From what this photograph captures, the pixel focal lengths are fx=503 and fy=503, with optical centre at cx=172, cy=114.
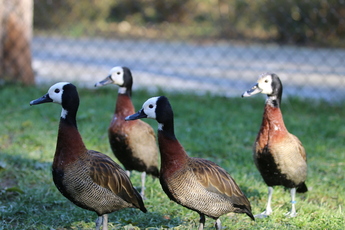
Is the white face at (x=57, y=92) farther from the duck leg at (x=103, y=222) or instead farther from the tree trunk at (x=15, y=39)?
the tree trunk at (x=15, y=39)

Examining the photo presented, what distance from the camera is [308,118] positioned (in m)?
6.93

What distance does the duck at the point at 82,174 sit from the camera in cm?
341

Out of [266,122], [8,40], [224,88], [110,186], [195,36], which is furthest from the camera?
[195,36]

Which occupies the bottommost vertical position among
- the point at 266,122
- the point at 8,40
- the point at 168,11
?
the point at 266,122

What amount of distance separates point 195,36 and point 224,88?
5.75 m

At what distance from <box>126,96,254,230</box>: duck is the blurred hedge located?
8683mm

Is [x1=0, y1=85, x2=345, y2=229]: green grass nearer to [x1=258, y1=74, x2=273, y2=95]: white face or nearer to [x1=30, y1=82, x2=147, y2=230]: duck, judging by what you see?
[x1=30, y1=82, x2=147, y2=230]: duck

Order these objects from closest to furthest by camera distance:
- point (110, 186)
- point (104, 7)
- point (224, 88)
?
point (110, 186) < point (224, 88) < point (104, 7)

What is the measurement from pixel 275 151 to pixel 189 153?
63.7 inches

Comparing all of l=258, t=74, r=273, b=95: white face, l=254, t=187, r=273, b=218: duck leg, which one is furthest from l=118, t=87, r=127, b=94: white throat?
l=254, t=187, r=273, b=218: duck leg

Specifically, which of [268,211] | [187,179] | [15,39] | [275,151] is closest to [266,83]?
[275,151]

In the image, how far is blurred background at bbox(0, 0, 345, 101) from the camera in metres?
8.55

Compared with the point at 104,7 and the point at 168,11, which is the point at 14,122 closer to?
the point at 168,11

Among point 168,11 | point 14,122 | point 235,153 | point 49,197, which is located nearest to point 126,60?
point 168,11
